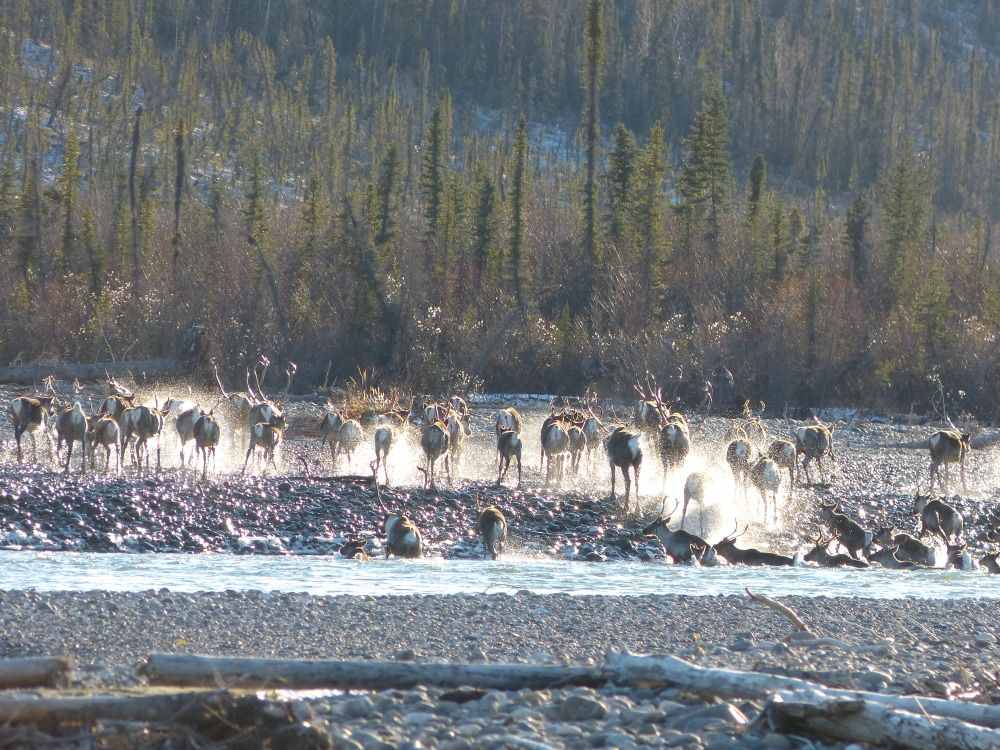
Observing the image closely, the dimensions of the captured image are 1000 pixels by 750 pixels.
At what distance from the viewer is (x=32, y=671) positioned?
5684mm

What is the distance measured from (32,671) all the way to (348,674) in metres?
1.54

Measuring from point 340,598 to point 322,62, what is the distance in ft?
454

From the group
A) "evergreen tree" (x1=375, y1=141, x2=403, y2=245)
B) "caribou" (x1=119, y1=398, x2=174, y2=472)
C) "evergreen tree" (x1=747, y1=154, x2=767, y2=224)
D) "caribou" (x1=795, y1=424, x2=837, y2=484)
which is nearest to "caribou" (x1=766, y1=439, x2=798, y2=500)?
"caribou" (x1=795, y1=424, x2=837, y2=484)

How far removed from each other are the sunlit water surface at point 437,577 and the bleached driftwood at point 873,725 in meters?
6.32

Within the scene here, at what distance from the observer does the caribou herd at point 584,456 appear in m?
15.6

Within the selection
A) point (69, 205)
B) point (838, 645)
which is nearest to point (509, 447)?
point (838, 645)

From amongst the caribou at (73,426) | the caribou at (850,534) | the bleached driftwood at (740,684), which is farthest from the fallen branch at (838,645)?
the caribou at (73,426)

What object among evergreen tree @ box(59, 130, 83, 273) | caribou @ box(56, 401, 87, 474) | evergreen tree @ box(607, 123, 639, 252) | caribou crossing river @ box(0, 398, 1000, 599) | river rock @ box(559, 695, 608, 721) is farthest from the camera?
evergreen tree @ box(59, 130, 83, 273)

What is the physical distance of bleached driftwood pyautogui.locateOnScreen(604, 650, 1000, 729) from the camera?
5.76 meters

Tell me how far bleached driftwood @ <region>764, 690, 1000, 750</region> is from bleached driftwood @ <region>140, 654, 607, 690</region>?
1307 millimetres

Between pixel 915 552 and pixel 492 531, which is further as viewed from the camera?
pixel 915 552

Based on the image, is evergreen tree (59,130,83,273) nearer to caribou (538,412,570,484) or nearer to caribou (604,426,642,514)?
caribou (538,412,570,484)

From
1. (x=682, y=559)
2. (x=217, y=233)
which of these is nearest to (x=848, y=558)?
(x=682, y=559)

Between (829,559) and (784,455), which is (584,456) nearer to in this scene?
(784,455)
